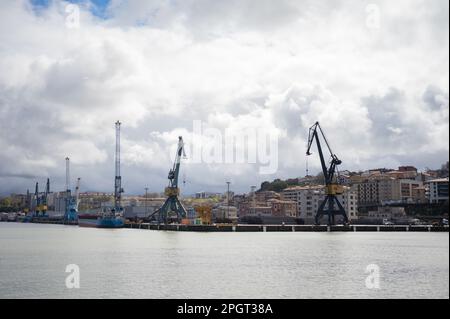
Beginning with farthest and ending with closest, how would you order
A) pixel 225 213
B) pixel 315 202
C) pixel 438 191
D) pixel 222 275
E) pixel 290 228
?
pixel 225 213, pixel 315 202, pixel 438 191, pixel 290 228, pixel 222 275

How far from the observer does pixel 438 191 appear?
140 metres

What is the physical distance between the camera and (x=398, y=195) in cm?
15112

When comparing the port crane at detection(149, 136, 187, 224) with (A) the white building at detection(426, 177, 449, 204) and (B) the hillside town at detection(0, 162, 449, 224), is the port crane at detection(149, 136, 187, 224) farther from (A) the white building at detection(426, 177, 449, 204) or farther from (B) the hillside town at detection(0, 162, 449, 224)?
(A) the white building at detection(426, 177, 449, 204)

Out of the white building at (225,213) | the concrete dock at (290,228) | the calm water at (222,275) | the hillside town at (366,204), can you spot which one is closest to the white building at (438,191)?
the hillside town at (366,204)

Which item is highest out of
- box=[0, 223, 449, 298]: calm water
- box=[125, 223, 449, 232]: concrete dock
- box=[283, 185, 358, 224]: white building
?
box=[283, 185, 358, 224]: white building

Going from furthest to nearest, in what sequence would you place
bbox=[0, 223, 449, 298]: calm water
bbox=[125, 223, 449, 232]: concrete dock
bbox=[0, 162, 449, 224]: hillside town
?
bbox=[0, 162, 449, 224]: hillside town, bbox=[125, 223, 449, 232]: concrete dock, bbox=[0, 223, 449, 298]: calm water

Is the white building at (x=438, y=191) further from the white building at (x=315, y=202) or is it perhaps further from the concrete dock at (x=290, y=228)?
the concrete dock at (x=290, y=228)

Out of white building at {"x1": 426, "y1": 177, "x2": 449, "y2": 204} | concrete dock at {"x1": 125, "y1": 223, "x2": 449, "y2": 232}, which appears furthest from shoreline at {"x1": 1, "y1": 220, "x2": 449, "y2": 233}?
white building at {"x1": 426, "y1": 177, "x2": 449, "y2": 204}

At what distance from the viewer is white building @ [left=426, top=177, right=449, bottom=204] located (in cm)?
13850

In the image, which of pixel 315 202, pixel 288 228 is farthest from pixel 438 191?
pixel 288 228

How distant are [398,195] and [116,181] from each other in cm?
7547

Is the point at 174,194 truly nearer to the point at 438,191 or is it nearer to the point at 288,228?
the point at 288,228

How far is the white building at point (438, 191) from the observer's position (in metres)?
138
